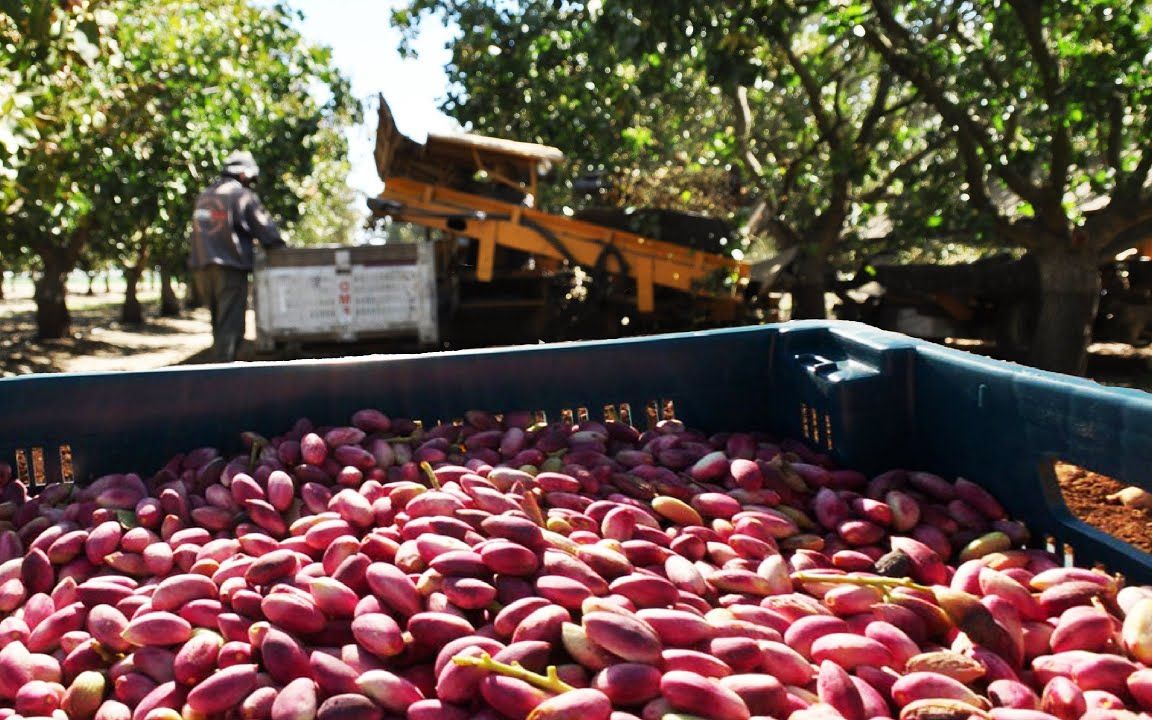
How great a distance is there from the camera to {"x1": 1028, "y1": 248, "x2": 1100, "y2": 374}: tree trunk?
749cm

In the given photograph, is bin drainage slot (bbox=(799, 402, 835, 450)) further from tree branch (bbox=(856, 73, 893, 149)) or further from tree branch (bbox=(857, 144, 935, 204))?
tree branch (bbox=(857, 144, 935, 204))

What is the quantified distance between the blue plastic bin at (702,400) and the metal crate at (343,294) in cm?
531

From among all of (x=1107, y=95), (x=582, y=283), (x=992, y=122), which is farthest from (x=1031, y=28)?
(x=582, y=283)

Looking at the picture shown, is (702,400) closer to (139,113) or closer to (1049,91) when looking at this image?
(1049,91)

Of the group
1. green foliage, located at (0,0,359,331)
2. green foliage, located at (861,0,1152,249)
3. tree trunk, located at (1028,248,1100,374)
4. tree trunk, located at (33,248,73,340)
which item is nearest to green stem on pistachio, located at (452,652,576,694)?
green foliage, located at (0,0,359,331)

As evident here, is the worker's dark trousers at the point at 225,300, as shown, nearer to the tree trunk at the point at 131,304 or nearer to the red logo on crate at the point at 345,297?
the red logo on crate at the point at 345,297

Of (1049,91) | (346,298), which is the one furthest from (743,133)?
(346,298)

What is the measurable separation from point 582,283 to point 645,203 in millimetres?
4315

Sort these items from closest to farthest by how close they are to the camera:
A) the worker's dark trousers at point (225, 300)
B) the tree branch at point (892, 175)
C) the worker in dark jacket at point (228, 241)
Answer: the worker in dark jacket at point (228, 241) < the worker's dark trousers at point (225, 300) < the tree branch at point (892, 175)

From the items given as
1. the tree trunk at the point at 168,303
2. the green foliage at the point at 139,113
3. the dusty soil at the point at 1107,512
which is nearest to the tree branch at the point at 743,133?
the green foliage at the point at 139,113

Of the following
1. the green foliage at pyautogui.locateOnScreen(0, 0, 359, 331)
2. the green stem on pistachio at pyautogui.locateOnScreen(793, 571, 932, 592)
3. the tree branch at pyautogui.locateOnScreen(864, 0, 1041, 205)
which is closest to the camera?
the green stem on pistachio at pyautogui.locateOnScreen(793, 571, 932, 592)

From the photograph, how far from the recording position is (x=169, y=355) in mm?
16328

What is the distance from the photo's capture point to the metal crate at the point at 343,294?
7777 millimetres

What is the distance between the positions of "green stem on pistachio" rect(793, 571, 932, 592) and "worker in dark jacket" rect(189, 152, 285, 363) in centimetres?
677
